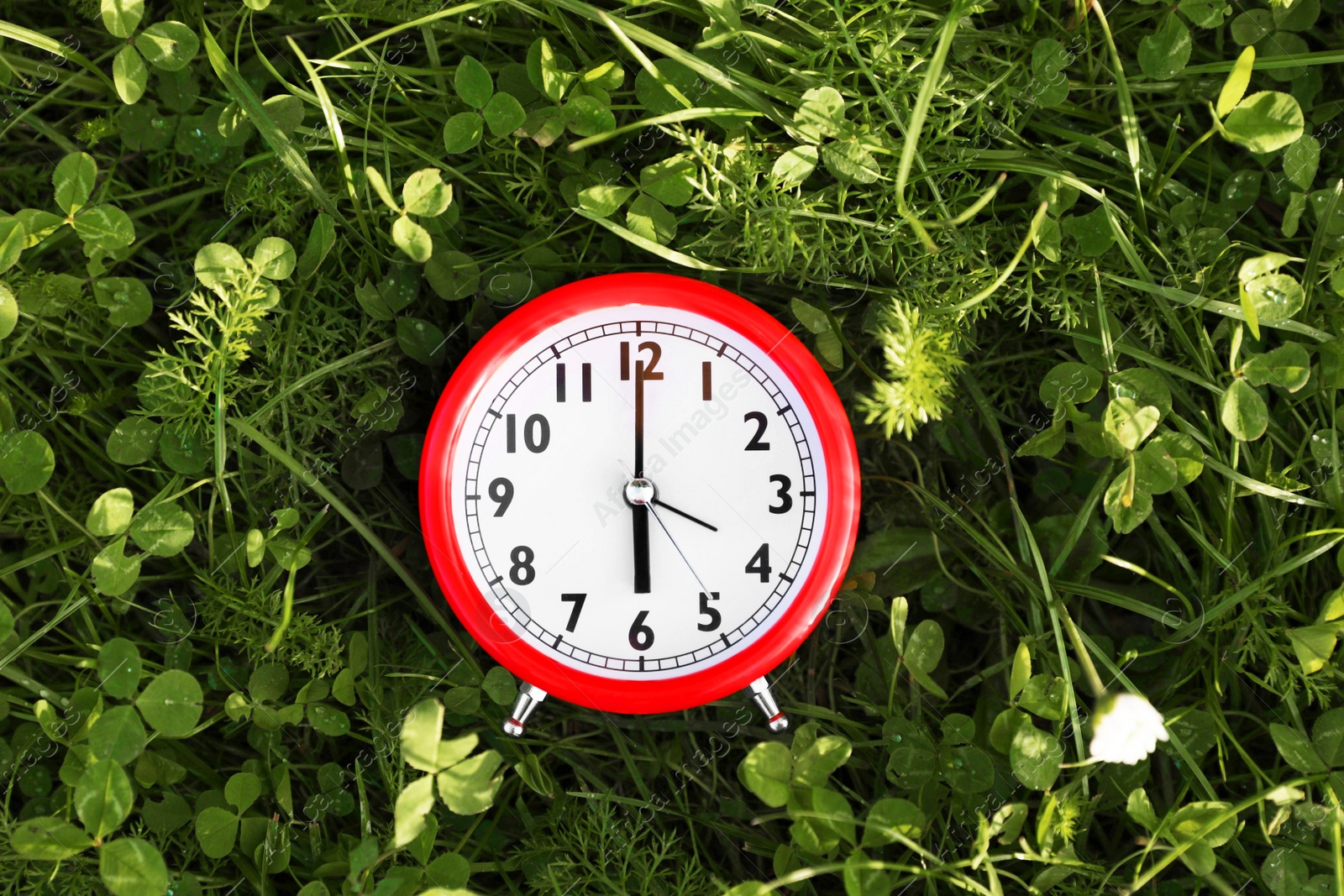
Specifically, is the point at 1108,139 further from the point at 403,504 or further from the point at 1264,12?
the point at 403,504

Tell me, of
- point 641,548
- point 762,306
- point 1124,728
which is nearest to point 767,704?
point 641,548

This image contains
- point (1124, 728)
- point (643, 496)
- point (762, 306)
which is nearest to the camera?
point (1124, 728)

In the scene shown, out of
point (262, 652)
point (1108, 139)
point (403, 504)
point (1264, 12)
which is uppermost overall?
point (1264, 12)

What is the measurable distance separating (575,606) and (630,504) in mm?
210

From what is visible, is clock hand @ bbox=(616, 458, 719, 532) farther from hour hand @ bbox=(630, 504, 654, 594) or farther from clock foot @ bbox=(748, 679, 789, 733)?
clock foot @ bbox=(748, 679, 789, 733)

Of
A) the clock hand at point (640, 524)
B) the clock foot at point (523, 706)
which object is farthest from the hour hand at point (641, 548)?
the clock foot at point (523, 706)

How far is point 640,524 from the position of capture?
Answer: 1.69 meters

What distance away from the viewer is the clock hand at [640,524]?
1.69 meters

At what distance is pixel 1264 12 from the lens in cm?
186

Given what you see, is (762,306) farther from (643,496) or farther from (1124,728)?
(1124,728)

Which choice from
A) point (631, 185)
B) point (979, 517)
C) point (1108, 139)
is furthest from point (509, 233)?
point (1108, 139)

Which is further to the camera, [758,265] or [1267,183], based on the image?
[1267,183]

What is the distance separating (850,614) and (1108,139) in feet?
3.55

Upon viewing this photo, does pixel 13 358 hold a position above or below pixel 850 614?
above
